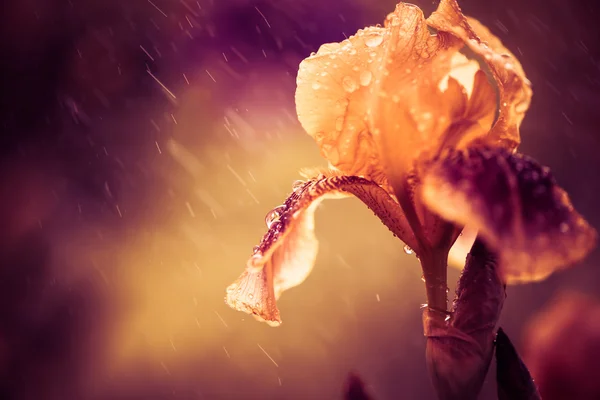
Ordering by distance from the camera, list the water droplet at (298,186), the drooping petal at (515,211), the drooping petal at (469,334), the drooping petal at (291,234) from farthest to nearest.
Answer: the water droplet at (298,186) → the drooping petal at (291,234) → the drooping petal at (469,334) → the drooping petal at (515,211)

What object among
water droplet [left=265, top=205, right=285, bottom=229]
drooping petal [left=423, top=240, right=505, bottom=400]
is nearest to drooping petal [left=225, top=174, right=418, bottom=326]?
water droplet [left=265, top=205, right=285, bottom=229]

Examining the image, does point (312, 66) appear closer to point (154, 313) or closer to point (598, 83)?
point (154, 313)

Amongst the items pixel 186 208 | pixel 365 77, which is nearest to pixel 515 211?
pixel 365 77

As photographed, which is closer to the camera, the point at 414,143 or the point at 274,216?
the point at 414,143

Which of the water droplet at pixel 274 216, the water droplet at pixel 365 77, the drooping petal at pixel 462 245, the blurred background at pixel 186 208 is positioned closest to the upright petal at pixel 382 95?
the water droplet at pixel 365 77

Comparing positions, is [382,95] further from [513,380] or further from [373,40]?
[513,380]

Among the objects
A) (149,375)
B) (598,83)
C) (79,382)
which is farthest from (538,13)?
(79,382)

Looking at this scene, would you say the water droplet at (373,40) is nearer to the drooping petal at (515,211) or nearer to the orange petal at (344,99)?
the orange petal at (344,99)
